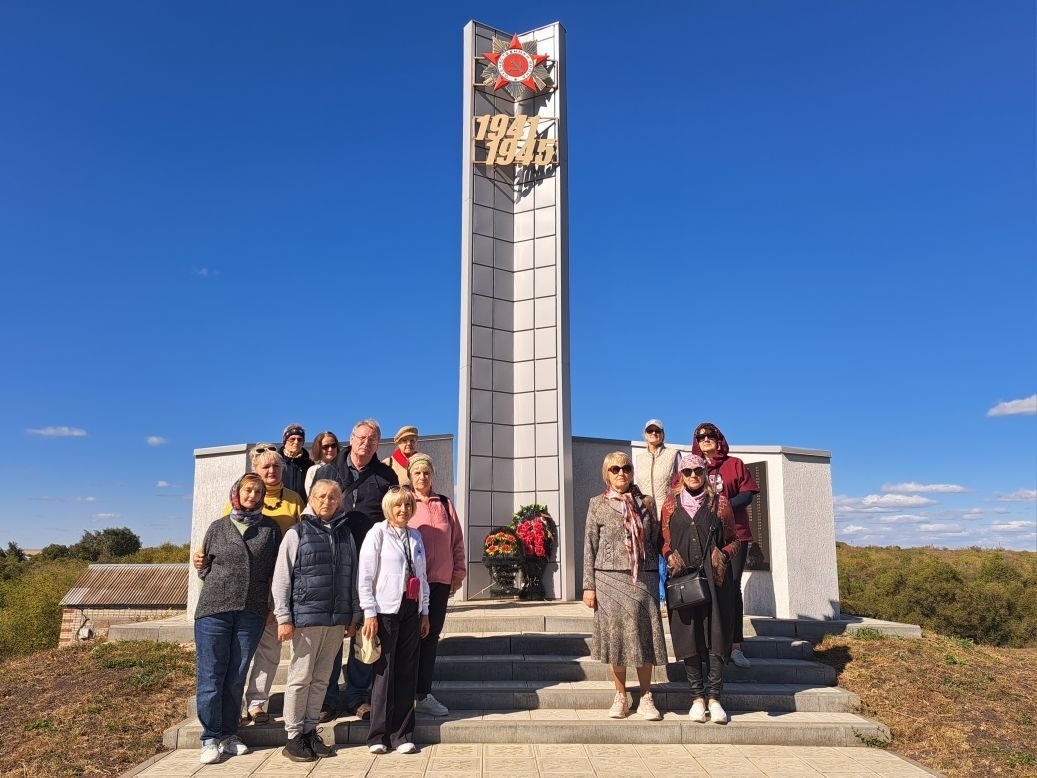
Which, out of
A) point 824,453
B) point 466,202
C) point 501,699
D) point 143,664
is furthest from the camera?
point 466,202

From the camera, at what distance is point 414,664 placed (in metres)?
4.74

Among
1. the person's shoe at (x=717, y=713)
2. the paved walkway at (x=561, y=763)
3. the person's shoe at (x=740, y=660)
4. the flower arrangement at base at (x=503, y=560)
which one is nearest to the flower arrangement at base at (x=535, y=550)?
the flower arrangement at base at (x=503, y=560)

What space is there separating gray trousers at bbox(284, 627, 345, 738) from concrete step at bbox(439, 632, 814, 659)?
175cm

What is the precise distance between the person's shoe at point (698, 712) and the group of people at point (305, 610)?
192cm

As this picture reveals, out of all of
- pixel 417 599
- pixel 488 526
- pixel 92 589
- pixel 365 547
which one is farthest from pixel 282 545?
pixel 92 589

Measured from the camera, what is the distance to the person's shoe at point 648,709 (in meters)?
5.06

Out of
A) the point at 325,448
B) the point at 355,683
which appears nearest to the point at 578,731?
the point at 355,683

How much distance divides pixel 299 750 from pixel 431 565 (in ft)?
4.49

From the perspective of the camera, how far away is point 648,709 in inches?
200

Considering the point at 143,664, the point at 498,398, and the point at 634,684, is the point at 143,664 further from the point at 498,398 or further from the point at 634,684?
the point at 498,398

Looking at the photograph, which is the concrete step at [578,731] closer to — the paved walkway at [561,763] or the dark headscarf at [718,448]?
the paved walkway at [561,763]

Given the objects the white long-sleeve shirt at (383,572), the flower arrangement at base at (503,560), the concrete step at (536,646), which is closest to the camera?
the white long-sleeve shirt at (383,572)

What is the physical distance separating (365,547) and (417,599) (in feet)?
1.56

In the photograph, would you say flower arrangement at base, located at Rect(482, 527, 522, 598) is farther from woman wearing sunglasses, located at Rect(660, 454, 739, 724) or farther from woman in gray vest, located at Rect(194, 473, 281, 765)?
woman in gray vest, located at Rect(194, 473, 281, 765)
